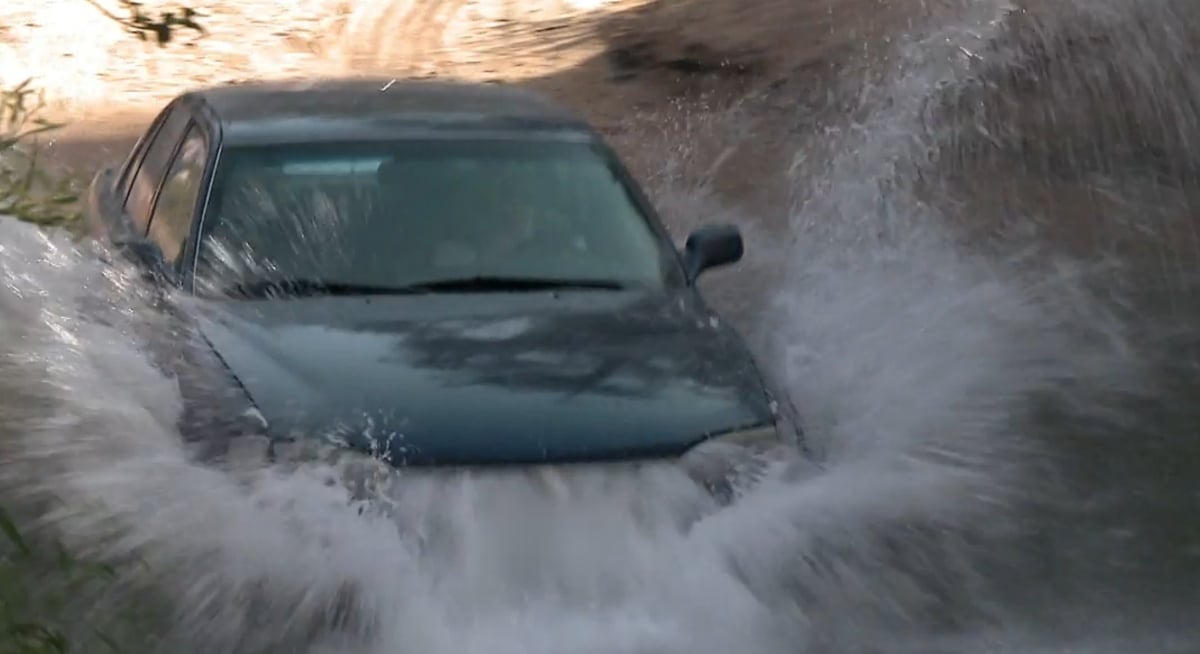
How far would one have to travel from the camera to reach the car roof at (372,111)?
6.49m

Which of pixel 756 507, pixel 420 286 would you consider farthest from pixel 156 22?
pixel 756 507

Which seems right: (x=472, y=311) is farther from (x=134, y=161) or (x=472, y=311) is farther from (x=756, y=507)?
(x=134, y=161)

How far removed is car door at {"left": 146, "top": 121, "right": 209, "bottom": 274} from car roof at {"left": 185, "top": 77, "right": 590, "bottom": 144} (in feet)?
0.46

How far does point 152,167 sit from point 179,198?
33.6 inches

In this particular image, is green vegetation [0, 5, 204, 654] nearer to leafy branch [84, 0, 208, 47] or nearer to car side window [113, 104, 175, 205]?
leafy branch [84, 0, 208, 47]

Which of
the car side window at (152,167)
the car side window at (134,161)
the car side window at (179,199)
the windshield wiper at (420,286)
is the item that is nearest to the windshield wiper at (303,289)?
the windshield wiper at (420,286)

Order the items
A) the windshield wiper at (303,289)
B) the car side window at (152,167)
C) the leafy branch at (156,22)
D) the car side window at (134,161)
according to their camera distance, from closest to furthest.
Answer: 1. the leafy branch at (156,22)
2. the windshield wiper at (303,289)
3. the car side window at (152,167)
4. the car side window at (134,161)

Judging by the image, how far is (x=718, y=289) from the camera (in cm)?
1028

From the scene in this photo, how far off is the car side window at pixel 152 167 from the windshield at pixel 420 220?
0.89m

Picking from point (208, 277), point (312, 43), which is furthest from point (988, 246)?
point (312, 43)

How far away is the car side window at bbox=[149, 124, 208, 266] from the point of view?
20.7ft

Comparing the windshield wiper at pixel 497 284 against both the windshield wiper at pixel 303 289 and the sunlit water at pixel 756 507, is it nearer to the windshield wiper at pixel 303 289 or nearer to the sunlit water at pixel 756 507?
the windshield wiper at pixel 303 289

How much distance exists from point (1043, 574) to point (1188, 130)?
7.95 meters

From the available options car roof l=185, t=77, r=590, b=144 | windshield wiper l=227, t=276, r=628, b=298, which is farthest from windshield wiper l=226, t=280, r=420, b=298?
car roof l=185, t=77, r=590, b=144
